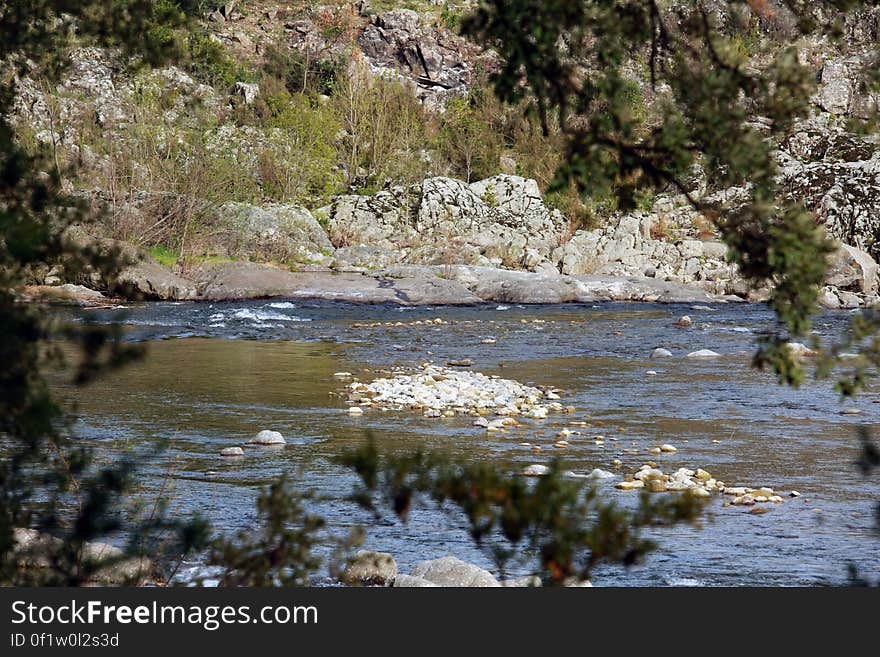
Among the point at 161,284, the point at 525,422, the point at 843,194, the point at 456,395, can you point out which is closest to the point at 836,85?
the point at 843,194

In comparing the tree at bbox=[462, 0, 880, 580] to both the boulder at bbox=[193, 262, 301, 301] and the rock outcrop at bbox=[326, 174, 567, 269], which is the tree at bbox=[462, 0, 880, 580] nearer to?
the boulder at bbox=[193, 262, 301, 301]

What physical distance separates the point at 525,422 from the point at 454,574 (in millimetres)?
5628

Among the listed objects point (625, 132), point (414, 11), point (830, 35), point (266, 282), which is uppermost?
point (414, 11)

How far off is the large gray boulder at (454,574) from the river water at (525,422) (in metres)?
0.26

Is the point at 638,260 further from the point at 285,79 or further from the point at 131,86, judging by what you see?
the point at 285,79

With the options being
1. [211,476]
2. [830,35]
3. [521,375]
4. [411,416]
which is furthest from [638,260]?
[830,35]

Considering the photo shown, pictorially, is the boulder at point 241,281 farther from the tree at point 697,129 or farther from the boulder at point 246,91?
the tree at point 697,129

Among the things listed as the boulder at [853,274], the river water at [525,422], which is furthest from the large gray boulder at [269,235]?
the boulder at [853,274]

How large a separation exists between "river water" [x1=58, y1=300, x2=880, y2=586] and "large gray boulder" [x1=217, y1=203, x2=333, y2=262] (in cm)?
368

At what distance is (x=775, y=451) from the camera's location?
998 centimetres

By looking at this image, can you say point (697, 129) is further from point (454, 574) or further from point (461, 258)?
point (461, 258)

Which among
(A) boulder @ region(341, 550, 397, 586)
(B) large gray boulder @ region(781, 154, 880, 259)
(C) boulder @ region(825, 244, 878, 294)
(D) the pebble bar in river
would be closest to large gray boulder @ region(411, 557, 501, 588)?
(A) boulder @ region(341, 550, 397, 586)

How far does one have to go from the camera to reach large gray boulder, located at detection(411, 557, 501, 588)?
223 inches

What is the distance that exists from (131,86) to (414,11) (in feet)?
77.7
